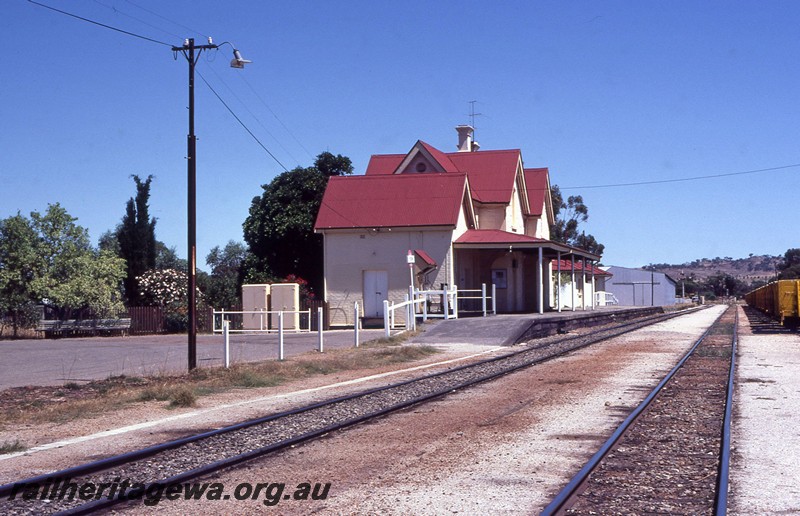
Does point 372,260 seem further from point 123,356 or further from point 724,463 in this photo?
point 724,463

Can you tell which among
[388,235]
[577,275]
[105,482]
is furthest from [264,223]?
[105,482]

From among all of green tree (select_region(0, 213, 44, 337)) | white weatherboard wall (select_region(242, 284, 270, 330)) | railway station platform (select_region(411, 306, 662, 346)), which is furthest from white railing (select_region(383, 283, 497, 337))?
green tree (select_region(0, 213, 44, 337))

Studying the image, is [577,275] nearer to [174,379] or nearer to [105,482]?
[174,379]

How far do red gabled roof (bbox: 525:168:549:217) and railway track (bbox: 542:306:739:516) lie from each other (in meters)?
34.8

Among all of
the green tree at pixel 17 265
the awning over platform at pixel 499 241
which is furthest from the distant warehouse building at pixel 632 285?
the green tree at pixel 17 265

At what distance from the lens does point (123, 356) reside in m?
22.6

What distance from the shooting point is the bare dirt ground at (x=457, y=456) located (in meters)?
6.89

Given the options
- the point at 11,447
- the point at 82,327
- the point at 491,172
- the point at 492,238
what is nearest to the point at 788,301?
the point at 492,238

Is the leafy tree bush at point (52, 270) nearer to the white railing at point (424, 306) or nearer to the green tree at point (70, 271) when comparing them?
the green tree at point (70, 271)

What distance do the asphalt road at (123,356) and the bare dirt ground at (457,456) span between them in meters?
8.12

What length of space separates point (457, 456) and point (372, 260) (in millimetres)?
28959

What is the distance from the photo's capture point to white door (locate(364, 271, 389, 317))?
37.5 m

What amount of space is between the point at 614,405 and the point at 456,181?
85.8 ft

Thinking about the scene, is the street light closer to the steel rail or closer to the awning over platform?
the steel rail
